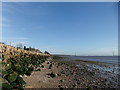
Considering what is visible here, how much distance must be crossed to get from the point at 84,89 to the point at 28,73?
3.64 meters

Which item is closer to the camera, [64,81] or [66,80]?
[64,81]

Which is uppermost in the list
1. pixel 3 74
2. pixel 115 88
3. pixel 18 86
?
pixel 3 74

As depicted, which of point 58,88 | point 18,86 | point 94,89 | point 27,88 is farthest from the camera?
point 94,89

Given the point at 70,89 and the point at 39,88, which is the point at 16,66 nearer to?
the point at 39,88

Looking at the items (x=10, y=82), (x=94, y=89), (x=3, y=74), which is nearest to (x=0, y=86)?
(x=10, y=82)

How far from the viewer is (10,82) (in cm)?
637

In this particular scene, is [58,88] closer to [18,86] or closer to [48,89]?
[48,89]

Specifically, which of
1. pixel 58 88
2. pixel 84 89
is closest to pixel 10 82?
pixel 58 88

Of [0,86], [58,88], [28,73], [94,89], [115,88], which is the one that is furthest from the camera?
[28,73]

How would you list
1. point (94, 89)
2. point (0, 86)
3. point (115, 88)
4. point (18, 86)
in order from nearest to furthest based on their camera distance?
point (0, 86) → point (18, 86) → point (94, 89) → point (115, 88)

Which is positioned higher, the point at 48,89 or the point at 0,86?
the point at 0,86

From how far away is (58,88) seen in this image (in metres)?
7.31

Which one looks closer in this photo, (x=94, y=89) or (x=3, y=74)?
(x=3, y=74)

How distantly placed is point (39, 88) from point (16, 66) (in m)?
2.34
